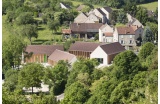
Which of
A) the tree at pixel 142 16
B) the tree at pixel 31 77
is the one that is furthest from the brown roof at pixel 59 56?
the tree at pixel 142 16

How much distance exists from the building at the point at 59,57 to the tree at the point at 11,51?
3.90 meters

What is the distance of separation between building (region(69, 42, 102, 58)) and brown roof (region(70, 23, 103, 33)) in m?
9.58

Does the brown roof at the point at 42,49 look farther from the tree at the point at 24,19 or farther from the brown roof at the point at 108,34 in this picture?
the tree at the point at 24,19

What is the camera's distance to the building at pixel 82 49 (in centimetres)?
4128

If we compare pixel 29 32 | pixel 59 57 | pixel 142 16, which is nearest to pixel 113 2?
pixel 142 16

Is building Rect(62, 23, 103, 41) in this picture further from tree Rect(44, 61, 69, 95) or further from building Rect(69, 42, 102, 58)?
tree Rect(44, 61, 69, 95)

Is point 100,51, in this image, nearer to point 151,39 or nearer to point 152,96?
point 151,39

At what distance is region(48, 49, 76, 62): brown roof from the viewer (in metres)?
37.7

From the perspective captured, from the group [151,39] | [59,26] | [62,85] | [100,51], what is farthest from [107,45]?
[59,26]

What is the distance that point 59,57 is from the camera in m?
39.1

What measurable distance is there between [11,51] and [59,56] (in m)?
5.19

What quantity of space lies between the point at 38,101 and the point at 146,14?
4158cm

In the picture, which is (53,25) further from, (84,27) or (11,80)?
(11,80)

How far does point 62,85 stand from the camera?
1205 inches
